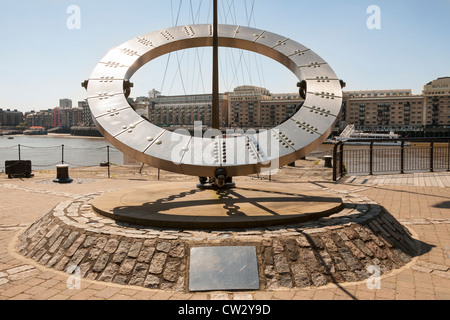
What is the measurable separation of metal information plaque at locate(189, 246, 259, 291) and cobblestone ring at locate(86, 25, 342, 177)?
69.7 inches

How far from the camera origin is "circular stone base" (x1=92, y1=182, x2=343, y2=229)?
559 centimetres

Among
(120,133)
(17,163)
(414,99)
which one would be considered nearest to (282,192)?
(120,133)

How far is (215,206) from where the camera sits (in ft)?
21.1

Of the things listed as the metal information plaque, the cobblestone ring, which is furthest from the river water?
the metal information plaque

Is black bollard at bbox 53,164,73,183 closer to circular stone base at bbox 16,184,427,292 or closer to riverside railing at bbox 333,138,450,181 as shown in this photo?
circular stone base at bbox 16,184,427,292

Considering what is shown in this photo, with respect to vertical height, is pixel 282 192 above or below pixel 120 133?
below

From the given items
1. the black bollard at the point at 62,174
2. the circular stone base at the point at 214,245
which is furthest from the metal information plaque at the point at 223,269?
the black bollard at the point at 62,174

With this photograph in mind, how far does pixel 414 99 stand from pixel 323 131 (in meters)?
108

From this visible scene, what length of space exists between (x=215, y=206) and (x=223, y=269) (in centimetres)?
186

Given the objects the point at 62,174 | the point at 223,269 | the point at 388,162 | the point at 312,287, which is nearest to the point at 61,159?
the point at 62,174

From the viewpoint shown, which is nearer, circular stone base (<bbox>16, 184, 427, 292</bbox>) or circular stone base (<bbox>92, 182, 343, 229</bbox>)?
circular stone base (<bbox>16, 184, 427, 292</bbox>)

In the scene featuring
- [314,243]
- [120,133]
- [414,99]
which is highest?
[414,99]
